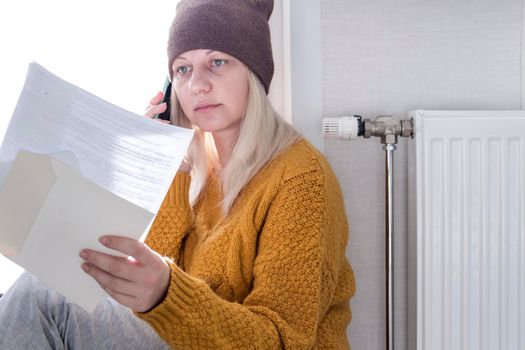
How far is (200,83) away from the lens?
46.6 inches

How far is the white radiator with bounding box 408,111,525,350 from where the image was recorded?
1.35 meters

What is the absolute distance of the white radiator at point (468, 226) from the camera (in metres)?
1.35

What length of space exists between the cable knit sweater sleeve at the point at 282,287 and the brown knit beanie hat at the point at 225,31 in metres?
0.24

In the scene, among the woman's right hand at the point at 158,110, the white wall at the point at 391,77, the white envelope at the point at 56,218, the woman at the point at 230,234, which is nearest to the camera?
the white envelope at the point at 56,218

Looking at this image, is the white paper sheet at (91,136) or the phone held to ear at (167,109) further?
the phone held to ear at (167,109)

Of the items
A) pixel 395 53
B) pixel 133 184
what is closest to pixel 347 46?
pixel 395 53

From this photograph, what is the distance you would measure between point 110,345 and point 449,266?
0.70 metres

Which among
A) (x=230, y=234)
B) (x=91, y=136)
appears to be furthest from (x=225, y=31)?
(x=91, y=136)

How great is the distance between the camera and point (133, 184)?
0.79 metres

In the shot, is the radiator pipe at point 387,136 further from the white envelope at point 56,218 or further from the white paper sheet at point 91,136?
the white envelope at point 56,218

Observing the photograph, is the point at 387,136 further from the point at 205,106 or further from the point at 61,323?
the point at 61,323

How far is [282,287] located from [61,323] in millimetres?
336

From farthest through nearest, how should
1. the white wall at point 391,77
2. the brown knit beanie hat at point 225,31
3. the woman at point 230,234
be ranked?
1. the white wall at point 391,77
2. the brown knit beanie hat at point 225,31
3. the woman at point 230,234

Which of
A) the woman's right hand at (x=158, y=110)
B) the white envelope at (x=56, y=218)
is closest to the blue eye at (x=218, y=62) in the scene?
the woman's right hand at (x=158, y=110)
